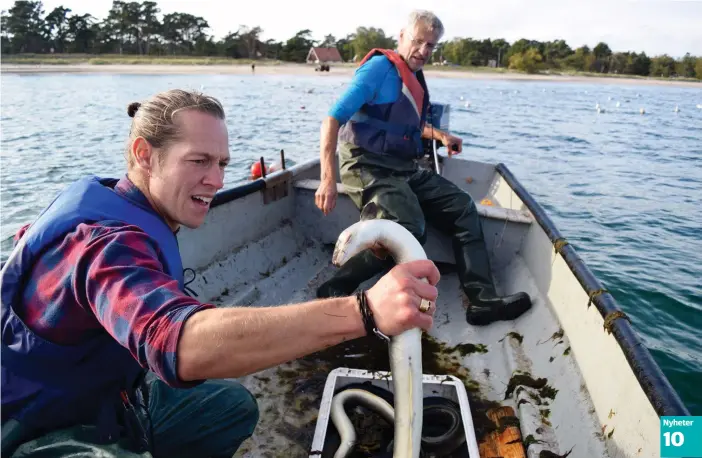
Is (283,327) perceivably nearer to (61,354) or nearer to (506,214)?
(61,354)

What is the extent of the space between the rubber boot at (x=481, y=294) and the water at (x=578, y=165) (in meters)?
2.44

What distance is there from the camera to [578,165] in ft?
58.2

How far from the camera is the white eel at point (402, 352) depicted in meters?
1.86

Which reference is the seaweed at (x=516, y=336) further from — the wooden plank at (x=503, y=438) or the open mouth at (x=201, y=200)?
the open mouth at (x=201, y=200)

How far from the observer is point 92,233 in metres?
1.66

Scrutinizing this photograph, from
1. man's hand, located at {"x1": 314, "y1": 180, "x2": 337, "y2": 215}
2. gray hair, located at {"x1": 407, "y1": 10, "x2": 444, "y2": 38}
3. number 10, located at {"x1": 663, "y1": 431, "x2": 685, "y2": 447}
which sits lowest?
number 10, located at {"x1": 663, "y1": 431, "x2": 685, "y2": 447}

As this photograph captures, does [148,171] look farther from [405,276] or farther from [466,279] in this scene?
[466,279]

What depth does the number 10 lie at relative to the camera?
90.4 inches

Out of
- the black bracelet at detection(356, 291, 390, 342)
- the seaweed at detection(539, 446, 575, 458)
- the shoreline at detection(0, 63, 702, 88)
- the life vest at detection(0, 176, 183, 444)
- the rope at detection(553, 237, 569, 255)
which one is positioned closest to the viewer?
the black bracelet at detection(356, 291, 390, 342)

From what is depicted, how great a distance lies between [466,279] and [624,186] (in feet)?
41.3

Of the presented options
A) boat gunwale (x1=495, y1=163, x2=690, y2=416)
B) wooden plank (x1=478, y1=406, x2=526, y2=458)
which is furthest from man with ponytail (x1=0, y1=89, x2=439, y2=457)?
wooden plank (x1=478, y1=406, x2=526, y2=458)

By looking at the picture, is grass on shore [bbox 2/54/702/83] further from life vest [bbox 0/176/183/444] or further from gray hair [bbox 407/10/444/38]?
life vest [bbox 0/176/183/444]

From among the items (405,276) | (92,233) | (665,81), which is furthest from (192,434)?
(665,81)

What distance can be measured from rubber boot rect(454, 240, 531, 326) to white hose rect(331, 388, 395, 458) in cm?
166
